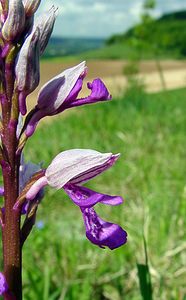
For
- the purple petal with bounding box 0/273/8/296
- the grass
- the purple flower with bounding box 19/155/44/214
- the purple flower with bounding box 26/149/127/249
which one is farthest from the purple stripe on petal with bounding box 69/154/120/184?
the grass

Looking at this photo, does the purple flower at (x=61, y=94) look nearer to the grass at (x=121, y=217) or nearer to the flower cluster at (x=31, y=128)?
the flower cluster at (x=31, y=128)

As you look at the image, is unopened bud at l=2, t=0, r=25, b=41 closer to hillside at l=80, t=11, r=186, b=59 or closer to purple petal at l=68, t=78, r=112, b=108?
purple petal at l=68, t=78, r=112, b=108

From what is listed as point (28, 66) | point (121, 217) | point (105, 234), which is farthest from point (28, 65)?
point (121, 217)

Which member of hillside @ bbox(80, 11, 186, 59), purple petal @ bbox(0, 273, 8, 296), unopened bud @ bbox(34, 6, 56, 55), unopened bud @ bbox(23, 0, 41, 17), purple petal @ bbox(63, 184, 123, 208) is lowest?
hillside @ bbox(80, 11, 186, 59)

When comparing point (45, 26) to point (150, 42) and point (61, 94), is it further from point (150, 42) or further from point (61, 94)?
point (150, 42)

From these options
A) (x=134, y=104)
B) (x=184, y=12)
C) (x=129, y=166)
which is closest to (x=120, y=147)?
(x=129, y=166)

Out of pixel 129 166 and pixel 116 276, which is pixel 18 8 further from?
pixel 129 166

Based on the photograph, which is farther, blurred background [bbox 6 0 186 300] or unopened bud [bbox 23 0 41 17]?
blurred background [bbox 6 0 186 300]
